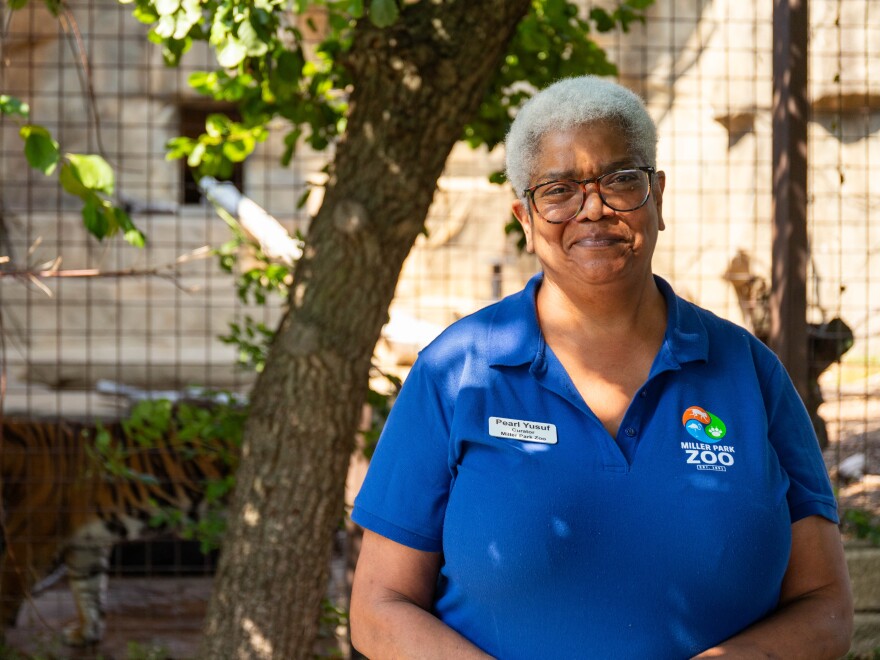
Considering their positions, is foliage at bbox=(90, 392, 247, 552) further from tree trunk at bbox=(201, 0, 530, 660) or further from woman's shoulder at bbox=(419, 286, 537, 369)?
woman's shoulder at bbox=(419, 286, 537, 369)

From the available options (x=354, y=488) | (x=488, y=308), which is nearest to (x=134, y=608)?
(x=354, y=488)

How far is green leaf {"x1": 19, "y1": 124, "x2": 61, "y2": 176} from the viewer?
272 cm

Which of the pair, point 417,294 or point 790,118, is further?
point 417,294

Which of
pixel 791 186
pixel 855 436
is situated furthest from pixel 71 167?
pixel 855 436

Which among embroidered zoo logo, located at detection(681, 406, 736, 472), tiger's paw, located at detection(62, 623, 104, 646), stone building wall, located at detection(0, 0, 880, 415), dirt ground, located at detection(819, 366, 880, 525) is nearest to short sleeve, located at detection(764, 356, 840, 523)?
embroidered zoo logo, located at detection(681, 406, 736, 472)

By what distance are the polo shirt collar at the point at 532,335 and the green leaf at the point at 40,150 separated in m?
1.37

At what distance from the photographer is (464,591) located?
178cm

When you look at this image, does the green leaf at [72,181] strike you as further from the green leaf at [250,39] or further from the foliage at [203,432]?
the foliage at [203,432]

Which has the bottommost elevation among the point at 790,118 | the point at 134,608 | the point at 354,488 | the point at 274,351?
the point at 134,608

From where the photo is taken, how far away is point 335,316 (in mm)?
3359

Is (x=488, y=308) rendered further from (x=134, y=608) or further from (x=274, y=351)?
(x=134, y=608)

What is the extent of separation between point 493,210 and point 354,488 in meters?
8.00

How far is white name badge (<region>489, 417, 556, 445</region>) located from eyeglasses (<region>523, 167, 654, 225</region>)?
350 mm

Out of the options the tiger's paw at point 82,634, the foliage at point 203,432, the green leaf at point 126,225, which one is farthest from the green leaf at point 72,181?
the tiger's paw at point 82,634
